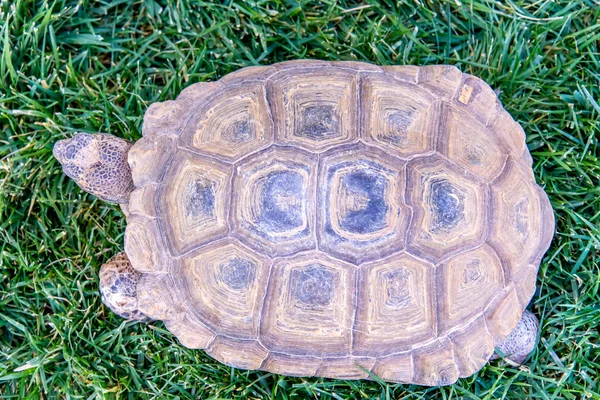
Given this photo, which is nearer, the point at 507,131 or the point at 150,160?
the point at 150,160

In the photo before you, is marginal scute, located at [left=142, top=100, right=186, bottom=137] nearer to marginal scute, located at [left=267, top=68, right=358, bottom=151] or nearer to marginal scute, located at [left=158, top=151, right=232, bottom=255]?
marginal scute, located at [left=158, top=151, right=232, bottom=255]

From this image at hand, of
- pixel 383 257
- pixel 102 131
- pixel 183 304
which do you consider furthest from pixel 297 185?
pixel 102 131

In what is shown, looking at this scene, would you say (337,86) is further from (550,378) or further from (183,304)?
(550,378)

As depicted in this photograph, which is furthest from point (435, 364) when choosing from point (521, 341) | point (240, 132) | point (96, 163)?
point (96, 163)

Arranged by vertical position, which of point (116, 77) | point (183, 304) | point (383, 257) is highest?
point (116, 77)

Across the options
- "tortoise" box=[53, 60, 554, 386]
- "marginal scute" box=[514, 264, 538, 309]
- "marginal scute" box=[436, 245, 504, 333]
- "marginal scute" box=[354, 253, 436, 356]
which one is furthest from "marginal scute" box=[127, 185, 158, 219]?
"marginal scute" box=[514, 264, 538, 309]

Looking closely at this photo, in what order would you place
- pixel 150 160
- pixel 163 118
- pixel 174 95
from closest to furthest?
pixel 150 160
pixel 163 118
pixel 174 95

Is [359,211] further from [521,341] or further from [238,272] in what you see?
[521,341]

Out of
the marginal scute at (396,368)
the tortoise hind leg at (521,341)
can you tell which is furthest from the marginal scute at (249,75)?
the tortoise hind leg at (521,341)
